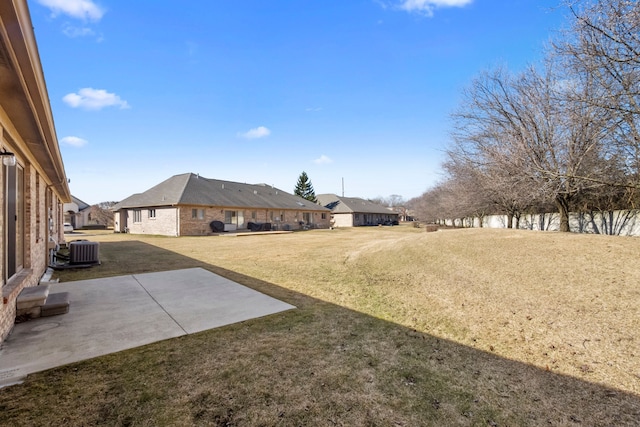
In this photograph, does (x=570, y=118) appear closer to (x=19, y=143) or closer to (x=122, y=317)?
(x=122, y=317)

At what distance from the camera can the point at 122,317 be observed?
16.2 feet

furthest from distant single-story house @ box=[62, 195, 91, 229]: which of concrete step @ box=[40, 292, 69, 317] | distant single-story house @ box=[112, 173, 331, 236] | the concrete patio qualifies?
concrete step @ box=[40, 292, 69, 317]

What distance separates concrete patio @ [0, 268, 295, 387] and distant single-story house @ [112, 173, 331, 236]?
59.7 feet

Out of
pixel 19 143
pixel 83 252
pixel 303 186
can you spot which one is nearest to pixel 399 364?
pixel 19 143

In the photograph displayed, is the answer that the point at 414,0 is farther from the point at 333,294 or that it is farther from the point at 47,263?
the point at 47,263

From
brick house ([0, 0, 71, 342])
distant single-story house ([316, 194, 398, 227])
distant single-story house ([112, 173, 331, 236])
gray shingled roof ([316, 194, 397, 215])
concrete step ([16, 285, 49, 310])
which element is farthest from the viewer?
gray shingled roof ([316, 194, 397, 215])

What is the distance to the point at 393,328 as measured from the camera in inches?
186

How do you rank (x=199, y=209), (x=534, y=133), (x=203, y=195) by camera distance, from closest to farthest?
(x=534, y=133), (x=199, y=209), (x=203, y=195)

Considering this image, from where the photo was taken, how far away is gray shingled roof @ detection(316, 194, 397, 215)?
50219 millimetres

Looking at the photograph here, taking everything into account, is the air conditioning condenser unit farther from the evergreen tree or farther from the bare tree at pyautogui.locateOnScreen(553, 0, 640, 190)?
the evergreen tree

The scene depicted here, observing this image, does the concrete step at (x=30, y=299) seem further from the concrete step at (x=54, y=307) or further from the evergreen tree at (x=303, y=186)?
the evergreen tree at (x=303, y=186)

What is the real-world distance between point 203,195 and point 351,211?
2724 centimetres

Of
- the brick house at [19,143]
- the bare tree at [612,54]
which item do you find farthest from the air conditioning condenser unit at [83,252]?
the bare tree at [612,54]

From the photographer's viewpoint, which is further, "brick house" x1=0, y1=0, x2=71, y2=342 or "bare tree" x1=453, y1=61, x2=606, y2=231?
"bare tree" x1=453, y1=61, x2=606, y2=231
